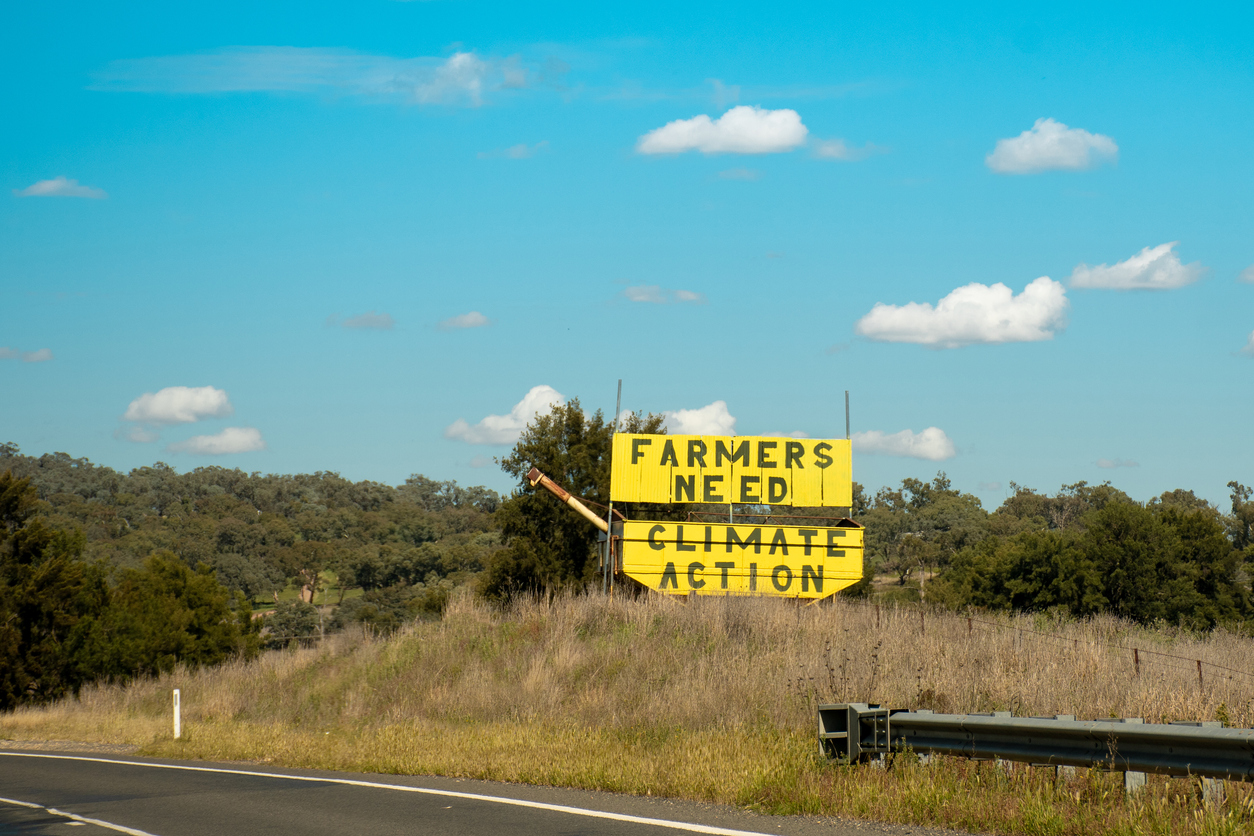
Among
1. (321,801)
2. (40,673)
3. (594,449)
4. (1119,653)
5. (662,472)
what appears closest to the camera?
(321,801)

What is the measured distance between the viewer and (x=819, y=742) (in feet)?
32.2

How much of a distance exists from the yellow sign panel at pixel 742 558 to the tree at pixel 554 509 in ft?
53.4

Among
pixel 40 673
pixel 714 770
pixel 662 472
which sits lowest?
pixel 40 673

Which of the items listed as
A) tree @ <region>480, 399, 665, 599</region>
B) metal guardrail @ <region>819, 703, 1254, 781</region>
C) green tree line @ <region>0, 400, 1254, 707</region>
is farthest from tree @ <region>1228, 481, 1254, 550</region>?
metal guardrail @ <region>819, 703, 1254, 781</region>

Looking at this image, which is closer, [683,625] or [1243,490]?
[683,625]

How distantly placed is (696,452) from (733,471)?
1.03 meters

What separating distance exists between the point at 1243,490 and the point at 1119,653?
352ft

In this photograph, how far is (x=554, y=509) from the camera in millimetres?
45469

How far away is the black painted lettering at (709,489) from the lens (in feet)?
88.0

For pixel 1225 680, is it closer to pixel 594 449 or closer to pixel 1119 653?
pixel 1119 653

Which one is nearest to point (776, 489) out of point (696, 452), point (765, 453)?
point (765, 453)

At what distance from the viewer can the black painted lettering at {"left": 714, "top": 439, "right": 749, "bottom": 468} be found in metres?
26.9

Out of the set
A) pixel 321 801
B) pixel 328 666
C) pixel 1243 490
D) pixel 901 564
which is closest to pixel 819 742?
pixel 321 801

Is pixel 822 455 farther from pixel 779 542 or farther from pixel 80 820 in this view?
pixel 80 820
